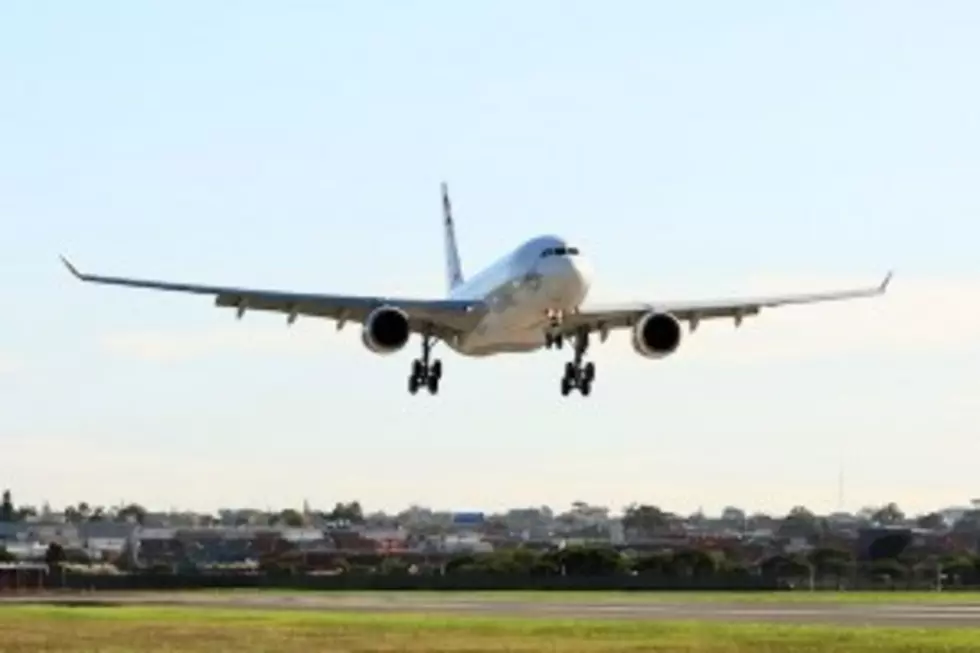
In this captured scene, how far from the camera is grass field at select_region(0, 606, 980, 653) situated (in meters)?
70.2

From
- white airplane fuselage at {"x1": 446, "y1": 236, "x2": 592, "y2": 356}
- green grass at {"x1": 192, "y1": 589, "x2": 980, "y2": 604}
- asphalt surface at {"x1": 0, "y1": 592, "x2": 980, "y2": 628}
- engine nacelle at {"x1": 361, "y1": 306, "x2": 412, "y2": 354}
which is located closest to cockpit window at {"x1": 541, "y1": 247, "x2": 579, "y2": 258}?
white airplane fuselage at {"x1": 446, "y1": 236, "x2": 592, "y2": 356}

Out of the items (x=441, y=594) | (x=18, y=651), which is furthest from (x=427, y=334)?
(x=441, y=594)

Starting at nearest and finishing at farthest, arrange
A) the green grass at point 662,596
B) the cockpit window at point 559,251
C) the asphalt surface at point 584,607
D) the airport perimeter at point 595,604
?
the cockpit window at point 559,251 < the asphalt surface at point 584,607 < the airport perimeter at point 595,604 < the green grass at point 662,596

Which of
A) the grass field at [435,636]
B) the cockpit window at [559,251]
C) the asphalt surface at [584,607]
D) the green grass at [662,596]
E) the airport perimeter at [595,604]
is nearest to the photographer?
the grass field at [435,636]

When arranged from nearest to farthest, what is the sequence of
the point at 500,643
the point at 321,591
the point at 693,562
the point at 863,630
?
the point at 500,643 < the point at 863,630 < the point at 321,591 < the point at 693,562

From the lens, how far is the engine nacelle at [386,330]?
81.4 meters

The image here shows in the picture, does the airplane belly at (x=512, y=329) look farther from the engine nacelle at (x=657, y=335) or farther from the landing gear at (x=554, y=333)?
the engine nacelle at (x=657, y=335)

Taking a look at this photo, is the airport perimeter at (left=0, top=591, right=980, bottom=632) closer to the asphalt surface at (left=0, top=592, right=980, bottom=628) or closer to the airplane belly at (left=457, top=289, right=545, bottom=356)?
the asphalt surface at (left=0, top=592, right=980, bottom=628)

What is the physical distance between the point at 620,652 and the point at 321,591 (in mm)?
76434

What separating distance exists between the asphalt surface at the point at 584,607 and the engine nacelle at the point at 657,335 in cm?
1264

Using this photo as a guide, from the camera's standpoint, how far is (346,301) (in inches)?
3302

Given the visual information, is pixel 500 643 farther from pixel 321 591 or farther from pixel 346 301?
pixel 321 591

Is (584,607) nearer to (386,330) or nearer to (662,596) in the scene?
(662,596)

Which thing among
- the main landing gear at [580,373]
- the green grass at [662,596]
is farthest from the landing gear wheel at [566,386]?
the green grass at [662,596]
